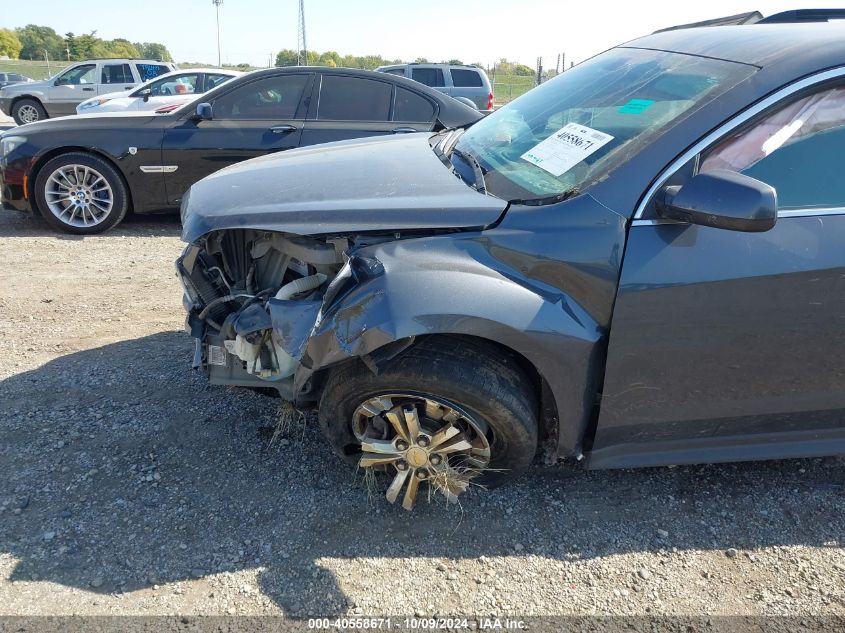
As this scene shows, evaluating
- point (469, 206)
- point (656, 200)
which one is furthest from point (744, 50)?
point (469, 206)

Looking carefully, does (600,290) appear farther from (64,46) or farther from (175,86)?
(64,46)

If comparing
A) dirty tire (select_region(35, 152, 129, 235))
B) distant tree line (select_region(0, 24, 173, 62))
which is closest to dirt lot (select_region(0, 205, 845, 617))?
dirty tire (select_region(35, 152, 129, 235))

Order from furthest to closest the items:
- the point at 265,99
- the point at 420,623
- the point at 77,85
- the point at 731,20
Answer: the point at 77,85 < the point at 265,99 < the point at 731,20 < the point at 420,623

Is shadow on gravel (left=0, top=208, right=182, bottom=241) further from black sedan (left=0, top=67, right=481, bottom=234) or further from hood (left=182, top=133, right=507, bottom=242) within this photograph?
hood (left=182, top=133, right=507, bottom=242)

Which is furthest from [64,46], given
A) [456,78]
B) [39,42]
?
[456,78]

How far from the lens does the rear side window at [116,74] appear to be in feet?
54.3

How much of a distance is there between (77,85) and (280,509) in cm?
1747

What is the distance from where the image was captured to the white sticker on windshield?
247 cm

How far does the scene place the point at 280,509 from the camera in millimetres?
2643

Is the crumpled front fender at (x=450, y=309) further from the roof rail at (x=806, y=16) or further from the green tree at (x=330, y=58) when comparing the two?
the green tree at (x=330, y=58)

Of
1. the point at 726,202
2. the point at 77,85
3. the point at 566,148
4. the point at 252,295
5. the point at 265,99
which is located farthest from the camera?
the point at 77,85

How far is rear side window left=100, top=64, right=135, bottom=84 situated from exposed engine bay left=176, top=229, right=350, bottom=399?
16.0 metres

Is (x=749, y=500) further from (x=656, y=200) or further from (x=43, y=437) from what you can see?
(x=43, y=437)

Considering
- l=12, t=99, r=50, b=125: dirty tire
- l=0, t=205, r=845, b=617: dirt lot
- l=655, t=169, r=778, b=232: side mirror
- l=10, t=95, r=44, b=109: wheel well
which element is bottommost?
l=0, t=205, r=845, b=617: dirt lot
